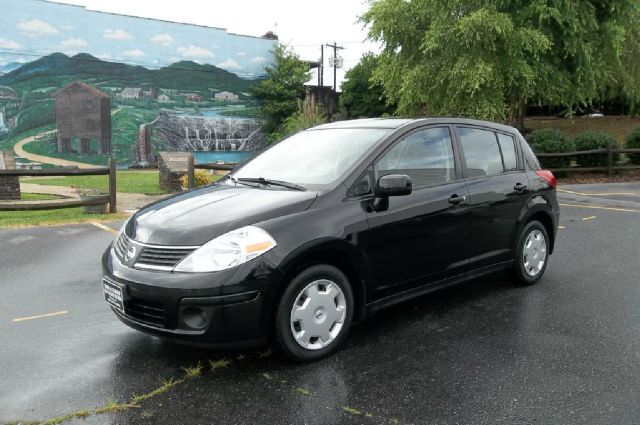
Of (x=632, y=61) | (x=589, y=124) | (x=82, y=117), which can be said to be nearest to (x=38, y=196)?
(x=82, y=117)

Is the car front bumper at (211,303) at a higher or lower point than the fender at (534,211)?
lower

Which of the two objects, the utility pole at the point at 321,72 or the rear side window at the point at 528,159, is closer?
the rear side window at the point at 528,159

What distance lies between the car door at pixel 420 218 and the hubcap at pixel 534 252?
1.12 meters

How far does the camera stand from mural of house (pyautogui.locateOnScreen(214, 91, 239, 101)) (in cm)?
3838

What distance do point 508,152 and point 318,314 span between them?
2864 millimetres

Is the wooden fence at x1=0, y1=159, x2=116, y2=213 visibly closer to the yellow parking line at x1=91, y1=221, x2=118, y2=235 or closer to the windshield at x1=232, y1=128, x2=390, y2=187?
the yellow parking line at x1=91, y1=221, x2=118, y2=235

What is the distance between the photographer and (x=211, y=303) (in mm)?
3355

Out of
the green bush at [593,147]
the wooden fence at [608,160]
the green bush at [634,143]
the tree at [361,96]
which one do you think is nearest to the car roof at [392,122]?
the wooden fence at [608,160]

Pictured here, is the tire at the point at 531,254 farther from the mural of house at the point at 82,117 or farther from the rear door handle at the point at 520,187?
the mural of house at the point at 82,117

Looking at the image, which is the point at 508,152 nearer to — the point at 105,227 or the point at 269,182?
the point at 269,182

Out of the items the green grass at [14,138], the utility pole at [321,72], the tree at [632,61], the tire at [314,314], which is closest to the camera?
the tire at [314,314]

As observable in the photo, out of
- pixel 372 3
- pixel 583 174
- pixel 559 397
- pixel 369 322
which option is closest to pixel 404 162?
pixel 369 322

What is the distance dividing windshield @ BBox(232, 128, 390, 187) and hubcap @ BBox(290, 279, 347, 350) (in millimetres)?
813

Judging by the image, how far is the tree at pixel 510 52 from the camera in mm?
16672
